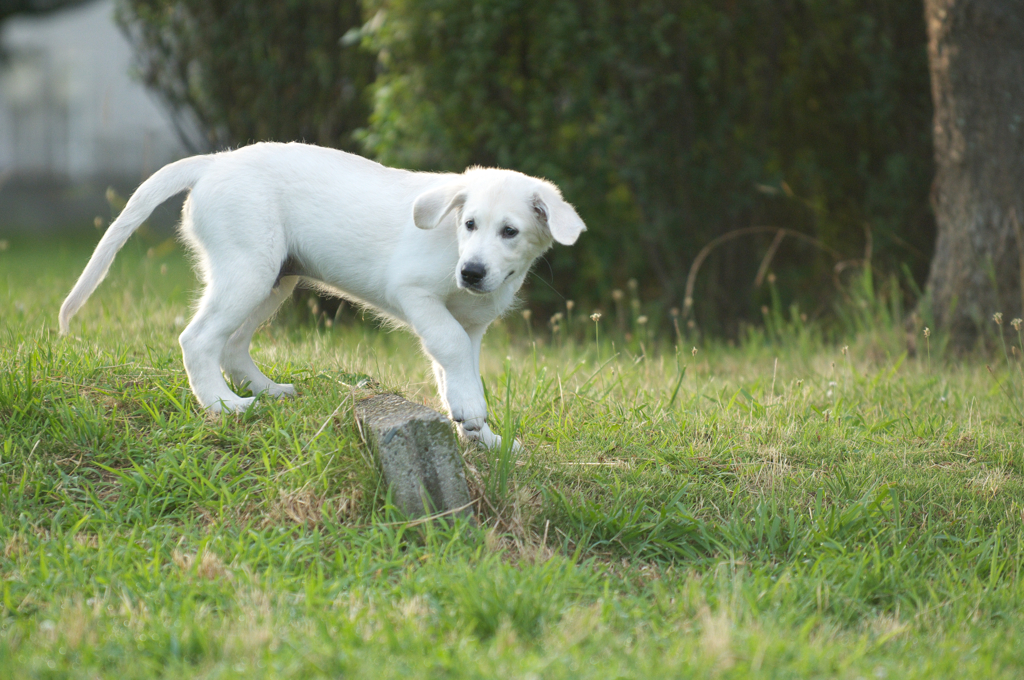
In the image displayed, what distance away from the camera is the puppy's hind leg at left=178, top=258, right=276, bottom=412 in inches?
153

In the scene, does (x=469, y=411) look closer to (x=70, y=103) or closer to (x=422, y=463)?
(x=422, y=463)

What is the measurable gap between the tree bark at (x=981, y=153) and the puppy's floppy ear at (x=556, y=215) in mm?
3320

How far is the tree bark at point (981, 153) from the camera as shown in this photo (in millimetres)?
5840

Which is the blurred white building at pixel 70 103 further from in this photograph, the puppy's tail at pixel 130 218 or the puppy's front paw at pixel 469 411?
the puppy's front paw at pixel 469 411

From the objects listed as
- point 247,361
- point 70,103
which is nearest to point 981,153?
point 247,361

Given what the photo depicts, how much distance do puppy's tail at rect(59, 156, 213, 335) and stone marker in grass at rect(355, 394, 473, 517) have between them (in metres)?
1.42

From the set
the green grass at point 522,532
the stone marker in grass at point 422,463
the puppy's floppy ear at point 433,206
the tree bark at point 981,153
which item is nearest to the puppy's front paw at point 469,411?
the green grass at point 522,532

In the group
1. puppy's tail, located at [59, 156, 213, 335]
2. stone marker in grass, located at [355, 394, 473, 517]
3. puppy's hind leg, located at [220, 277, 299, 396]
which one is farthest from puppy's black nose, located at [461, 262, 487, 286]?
puppy's tail, located at [59, 156, 213, 335]

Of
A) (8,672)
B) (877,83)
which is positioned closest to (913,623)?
(8,672)

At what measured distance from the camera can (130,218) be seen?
13.1 feet

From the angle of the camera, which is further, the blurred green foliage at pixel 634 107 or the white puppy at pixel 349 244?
the blurred green foliage at pixel 634 107

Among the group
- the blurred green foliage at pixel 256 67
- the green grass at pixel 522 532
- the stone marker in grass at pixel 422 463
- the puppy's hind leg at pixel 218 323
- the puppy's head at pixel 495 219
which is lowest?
the green grass at pixel 522 532

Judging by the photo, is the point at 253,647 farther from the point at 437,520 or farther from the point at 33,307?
the point at 33,307

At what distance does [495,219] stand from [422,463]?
1074 millimetres
